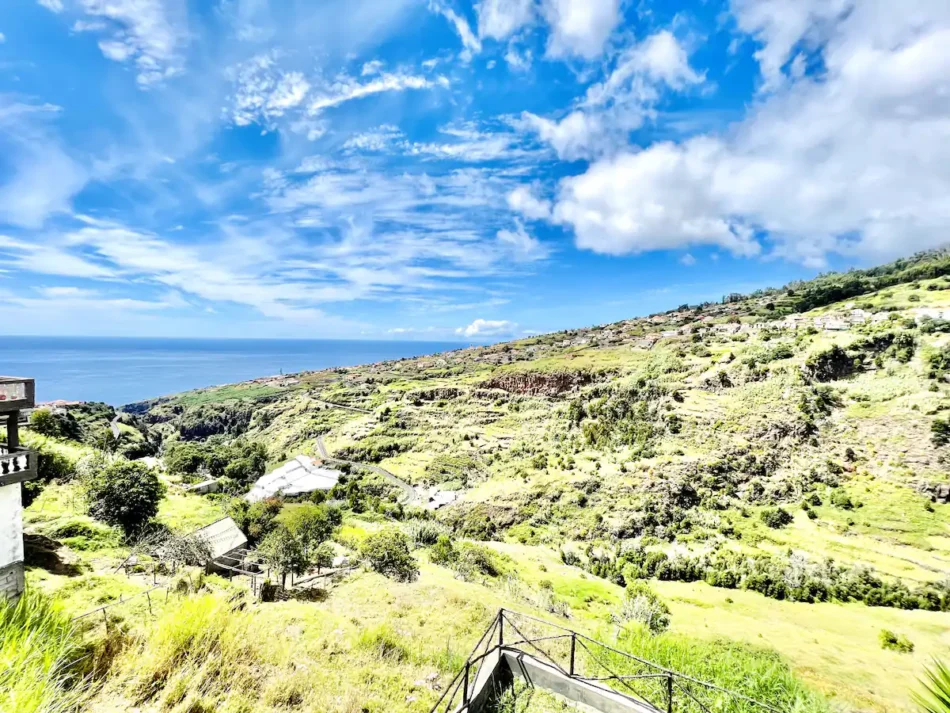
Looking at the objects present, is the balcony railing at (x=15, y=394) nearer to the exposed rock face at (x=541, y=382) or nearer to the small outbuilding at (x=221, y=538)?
the small outbuilding at (x=221, y=538)

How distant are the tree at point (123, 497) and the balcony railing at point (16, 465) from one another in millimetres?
14556

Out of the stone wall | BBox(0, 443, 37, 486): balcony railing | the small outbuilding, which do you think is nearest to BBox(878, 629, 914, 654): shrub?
the stone wall

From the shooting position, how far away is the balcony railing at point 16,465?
6000 millimetres

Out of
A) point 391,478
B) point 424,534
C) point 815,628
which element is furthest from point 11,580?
point 391,478

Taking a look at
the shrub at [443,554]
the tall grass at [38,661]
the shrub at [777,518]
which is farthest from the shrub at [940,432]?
the tall grass at [38,661]

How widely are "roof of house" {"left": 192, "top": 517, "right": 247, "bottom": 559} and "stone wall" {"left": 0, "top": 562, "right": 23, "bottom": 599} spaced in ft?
36.7

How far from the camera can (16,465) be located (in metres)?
6.34

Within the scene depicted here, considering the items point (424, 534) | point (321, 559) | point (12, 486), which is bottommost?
point (424, 534)

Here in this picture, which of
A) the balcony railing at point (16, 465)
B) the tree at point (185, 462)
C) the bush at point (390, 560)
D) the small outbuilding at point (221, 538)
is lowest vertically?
the tree at point (185, 462)

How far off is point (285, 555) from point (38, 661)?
12.1 meters

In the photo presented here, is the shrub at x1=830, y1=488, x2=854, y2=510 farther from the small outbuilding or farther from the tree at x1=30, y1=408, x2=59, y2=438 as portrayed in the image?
the tree at x1=30, y1=408, x2=59, y2=438

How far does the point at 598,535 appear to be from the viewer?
25.0 metres

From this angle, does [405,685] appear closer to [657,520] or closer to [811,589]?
[811,589]

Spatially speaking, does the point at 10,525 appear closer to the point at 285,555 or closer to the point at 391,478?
the point at 285,555
